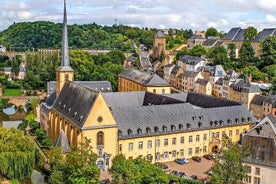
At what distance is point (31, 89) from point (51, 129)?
175 feet

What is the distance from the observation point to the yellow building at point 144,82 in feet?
279

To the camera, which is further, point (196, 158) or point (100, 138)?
point (196, 158)

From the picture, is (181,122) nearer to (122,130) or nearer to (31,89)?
(122,130)

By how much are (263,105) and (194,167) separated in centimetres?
3128

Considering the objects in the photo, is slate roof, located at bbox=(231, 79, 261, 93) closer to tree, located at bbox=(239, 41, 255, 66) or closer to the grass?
tree, located at bbox=(239, 41, 255, 66)

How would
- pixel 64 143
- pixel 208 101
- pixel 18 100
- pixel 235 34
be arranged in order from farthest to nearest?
pixel 235 34
pixel 18 100
pixel 208 101
pixel 64 143

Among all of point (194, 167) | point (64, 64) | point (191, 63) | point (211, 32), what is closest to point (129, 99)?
point (64, 64)

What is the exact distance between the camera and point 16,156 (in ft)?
152

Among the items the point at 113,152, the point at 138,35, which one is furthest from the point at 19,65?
the point at 113,152

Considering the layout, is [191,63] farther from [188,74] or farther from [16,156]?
[16,156]

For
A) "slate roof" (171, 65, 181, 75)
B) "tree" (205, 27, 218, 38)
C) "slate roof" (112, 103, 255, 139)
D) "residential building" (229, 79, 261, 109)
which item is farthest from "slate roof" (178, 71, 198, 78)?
"tree" (205, 27, 218, 38)

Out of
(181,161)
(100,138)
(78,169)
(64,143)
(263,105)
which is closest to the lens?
(78,169)

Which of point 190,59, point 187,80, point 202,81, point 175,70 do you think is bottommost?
point 187,80

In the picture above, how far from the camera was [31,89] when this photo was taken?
115062mm
